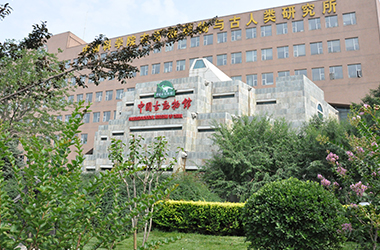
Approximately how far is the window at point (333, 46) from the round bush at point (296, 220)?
91.2 ft

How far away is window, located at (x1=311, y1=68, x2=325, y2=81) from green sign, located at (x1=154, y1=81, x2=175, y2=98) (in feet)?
52.9

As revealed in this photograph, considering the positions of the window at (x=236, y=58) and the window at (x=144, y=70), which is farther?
the window at (x=144, y=70)

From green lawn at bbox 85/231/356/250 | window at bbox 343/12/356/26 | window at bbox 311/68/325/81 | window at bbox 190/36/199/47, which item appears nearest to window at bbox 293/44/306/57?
window at bbox 311/68/325/81

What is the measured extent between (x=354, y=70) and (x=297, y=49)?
5.69 metres

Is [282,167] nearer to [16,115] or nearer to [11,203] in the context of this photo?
[11,203]

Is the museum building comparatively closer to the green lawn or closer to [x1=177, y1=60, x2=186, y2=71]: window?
[x1=177, y1=60, x2=186, y2=71]: window

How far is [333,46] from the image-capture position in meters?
29.8

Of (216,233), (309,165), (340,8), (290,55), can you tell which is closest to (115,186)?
(216,233)

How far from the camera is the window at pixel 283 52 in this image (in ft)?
103

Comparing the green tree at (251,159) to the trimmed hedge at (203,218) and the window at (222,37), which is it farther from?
the window at (222,37)

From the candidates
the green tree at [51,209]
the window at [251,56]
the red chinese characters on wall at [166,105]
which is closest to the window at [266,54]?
the window at [251,56]

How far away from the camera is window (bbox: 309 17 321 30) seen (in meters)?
30.6

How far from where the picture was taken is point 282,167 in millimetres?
15086

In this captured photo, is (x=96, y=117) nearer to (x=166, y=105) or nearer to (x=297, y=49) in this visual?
(x=166, y=105)
